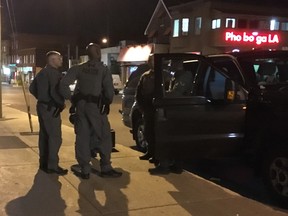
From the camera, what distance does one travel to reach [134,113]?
9070mm

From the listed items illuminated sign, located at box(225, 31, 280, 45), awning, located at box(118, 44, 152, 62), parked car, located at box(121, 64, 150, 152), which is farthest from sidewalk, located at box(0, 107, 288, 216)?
awning, located at box(118, 44, 152, 62)

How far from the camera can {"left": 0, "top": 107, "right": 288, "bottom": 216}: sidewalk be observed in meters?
5.08

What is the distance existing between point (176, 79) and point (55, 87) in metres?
1.65

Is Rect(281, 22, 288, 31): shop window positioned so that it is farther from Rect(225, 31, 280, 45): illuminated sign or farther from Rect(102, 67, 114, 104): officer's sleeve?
Rect(102, 67, 114, 104): officer's sleeve

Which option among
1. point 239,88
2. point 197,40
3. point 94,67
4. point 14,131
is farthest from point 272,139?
point 197,40

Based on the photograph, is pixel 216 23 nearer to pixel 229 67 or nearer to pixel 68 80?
pixel 229 67

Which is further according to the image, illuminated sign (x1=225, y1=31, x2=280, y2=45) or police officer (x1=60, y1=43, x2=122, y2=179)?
illuminated sign (x1=225, y1=31, x2=280, y2=45)

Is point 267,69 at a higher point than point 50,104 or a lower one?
higher

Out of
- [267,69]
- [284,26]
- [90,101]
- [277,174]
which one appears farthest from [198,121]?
[284,26]

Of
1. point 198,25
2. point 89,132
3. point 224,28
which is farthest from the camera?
point 198,25

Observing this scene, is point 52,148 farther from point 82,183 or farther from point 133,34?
point 133,34

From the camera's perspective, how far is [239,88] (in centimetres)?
627

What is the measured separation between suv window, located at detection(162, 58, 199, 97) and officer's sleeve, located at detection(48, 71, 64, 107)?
1448mm

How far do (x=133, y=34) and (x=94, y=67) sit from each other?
2210 inches
